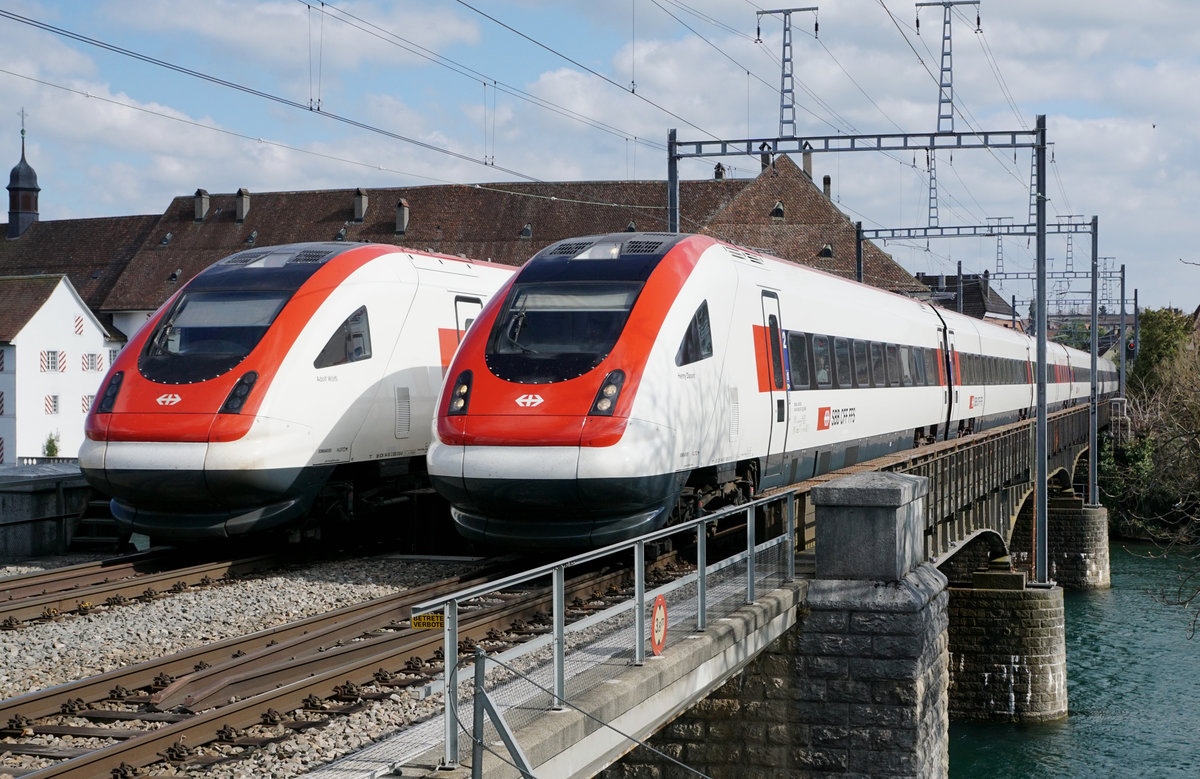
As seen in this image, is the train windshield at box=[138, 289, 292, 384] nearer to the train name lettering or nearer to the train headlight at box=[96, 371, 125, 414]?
the train headlight at box=[96, 371, 125, 414]

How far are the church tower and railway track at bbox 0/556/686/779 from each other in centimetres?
7994

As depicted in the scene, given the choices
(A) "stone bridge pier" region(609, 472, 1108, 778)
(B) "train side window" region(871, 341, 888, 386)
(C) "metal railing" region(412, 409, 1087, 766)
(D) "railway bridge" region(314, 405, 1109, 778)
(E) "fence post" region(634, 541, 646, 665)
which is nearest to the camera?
(C) "metal railing" region(412, 409, 1087, 766)

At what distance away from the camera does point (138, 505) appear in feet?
42.6

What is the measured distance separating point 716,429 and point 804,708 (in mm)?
3003

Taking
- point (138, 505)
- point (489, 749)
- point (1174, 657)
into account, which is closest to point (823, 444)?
point (138, 505)

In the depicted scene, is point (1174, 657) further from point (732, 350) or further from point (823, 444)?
point (732, 350)

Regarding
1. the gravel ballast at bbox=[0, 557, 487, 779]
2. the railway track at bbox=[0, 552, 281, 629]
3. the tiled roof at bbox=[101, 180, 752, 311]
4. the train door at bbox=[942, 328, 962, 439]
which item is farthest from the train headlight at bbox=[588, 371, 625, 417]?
the tiled roof at bbox=[101, 180, 752, 311]

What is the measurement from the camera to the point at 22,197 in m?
83.2

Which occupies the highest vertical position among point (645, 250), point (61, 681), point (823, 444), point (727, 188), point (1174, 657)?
point (727, 188)

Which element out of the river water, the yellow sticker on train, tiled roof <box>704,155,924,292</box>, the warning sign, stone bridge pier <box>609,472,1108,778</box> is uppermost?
tiled roof <box>704,155,924,292</box>

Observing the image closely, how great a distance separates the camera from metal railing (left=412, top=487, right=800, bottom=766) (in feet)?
18.9

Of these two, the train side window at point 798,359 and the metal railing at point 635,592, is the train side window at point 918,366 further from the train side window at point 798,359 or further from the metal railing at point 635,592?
the metal railing at point 635,592

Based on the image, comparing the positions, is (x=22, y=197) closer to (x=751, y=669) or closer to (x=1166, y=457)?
(x=1166, y=457)

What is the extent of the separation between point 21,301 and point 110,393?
51736 mm
